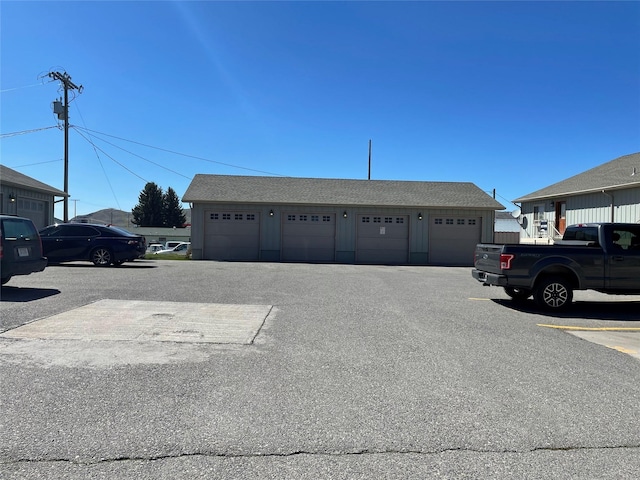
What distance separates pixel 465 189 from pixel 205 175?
1481cm

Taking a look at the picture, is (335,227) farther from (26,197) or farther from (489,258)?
(26,197)

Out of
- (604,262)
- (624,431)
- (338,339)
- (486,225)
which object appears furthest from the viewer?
(486,225)

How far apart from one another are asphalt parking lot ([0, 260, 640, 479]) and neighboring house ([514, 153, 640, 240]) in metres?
13.9

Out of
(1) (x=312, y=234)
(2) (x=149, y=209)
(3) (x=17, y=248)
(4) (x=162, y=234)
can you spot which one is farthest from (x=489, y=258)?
(2) (x=149, y=209)

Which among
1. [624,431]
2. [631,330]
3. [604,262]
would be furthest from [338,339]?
[604,262]

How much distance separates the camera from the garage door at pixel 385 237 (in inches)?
872

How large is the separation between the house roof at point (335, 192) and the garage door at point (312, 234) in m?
0.84

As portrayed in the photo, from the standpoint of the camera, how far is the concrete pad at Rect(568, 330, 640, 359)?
5.83 metres

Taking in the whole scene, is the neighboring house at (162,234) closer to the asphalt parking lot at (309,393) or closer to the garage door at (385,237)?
the garage door at (385,237)

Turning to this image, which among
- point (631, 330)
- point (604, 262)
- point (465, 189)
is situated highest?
point (465, 189)

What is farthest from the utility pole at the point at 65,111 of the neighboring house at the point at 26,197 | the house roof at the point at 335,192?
the house roof at the point at 335,192

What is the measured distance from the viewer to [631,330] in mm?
7230

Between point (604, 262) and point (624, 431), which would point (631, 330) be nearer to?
point (604, 262)

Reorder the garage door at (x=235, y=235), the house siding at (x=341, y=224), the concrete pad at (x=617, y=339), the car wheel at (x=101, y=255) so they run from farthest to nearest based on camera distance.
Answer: the garage door at (x=235, y=235) → the house siding at (x=341, y=224) → the car wheel at (x=101, y=255) → the concrete pad at (x=617, y=339)
